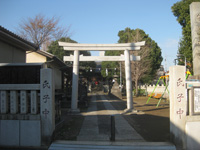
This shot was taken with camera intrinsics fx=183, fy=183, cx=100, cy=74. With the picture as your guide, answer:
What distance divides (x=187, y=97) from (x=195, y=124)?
84cm

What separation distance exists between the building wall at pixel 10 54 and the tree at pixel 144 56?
17075 millimetres

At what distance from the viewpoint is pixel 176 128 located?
5.52m

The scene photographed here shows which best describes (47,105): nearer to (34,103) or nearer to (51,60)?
(34,103)

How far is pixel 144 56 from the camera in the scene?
25.4m

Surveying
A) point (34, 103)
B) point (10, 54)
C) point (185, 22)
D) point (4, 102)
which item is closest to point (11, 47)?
point (10, 54)

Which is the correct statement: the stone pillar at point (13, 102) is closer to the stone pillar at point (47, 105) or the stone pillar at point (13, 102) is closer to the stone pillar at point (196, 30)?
the stone pillar at point (47, 105)

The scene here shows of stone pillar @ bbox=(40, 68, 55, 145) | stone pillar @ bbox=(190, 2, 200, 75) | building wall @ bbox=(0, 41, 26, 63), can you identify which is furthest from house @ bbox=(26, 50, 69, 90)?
stone pillar @ bbox=(190, 2, 200, 75)

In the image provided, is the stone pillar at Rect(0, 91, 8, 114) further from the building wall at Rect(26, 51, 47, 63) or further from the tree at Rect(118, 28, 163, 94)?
the tree at Rect(118, 28, 163, 94)

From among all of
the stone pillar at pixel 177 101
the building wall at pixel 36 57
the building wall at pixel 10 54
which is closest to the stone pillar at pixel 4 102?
the building wall at pixel 10 54

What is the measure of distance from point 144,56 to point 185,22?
8.04 m

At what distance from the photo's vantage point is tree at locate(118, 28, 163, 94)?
25.9 m

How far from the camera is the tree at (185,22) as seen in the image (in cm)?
1631

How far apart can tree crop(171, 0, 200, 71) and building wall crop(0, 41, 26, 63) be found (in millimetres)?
13689

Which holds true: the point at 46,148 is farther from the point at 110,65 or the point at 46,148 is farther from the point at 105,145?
the point at 110,65
